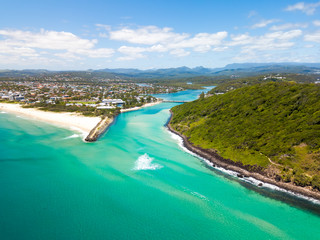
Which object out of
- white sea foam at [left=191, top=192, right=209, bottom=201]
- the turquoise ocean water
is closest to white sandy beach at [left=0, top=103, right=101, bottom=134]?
→ the turquoise ocean water

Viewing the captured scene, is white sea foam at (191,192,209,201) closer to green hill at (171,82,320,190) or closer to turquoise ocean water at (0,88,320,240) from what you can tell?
turquoise ocean water at (0,88,320,240)

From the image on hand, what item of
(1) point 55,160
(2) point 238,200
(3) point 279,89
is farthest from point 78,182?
(3) point 279,89

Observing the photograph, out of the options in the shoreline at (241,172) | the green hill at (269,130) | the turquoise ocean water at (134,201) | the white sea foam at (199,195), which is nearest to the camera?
the turquoise ocean water at (134,201)

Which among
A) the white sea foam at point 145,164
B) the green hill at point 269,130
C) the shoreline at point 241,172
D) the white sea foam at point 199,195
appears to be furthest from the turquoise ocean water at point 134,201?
the green hill at point 269,130

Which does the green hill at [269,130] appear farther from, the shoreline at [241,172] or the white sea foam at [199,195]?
the white sea foam at [199,195]

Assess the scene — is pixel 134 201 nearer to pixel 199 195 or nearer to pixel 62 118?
pixel 199 195

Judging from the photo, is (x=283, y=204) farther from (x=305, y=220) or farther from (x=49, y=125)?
(x=49, y=125)
